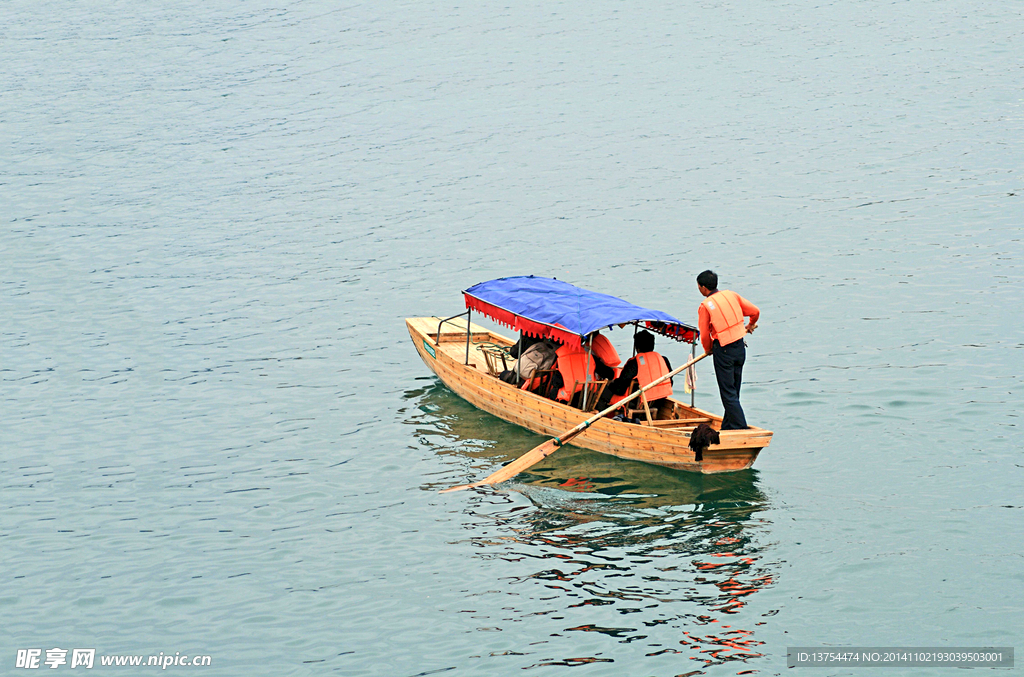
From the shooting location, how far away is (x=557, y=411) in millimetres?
17031

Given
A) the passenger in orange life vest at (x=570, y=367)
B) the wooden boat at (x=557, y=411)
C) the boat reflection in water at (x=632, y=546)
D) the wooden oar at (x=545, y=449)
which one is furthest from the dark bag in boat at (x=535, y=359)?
the wooden oar at (x=545, y=449)

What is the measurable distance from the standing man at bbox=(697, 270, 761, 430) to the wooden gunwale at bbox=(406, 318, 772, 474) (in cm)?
49

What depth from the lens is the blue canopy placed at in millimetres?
16469

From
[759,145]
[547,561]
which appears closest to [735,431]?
[547,561]

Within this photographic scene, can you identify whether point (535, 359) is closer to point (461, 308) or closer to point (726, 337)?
point (726, 337)

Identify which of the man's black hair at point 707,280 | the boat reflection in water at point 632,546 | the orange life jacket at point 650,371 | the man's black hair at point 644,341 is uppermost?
the man's black hair at point 707,280

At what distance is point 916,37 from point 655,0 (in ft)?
42.3

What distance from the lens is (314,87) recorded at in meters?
43.0

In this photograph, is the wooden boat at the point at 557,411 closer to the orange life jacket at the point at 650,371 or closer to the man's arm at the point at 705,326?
the orange life jacket at the point at 650,371

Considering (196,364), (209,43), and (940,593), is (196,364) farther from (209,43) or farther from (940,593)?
(209,43)

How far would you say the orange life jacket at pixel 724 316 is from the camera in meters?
15.4

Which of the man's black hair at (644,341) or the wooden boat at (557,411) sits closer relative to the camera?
the wooden boat at (557,411)

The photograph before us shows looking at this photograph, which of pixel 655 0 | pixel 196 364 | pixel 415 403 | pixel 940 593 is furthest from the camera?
pixel 655 0

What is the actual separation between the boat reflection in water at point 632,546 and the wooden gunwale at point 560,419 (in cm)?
25
